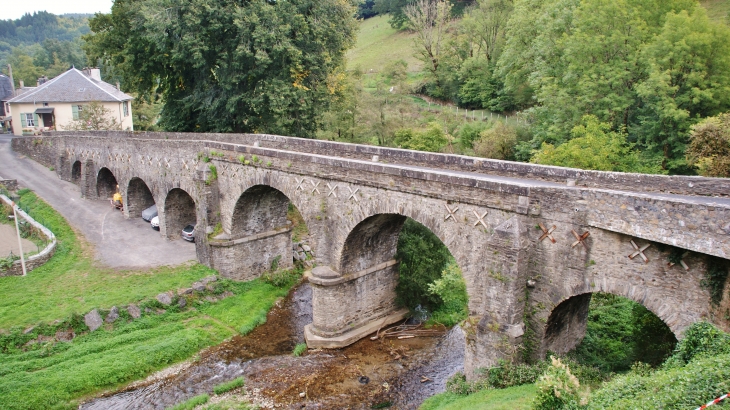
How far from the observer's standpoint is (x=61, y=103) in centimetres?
5209

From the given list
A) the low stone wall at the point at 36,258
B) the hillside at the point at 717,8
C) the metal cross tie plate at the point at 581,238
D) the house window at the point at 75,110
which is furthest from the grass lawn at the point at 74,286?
the hillside at the point at 717,8

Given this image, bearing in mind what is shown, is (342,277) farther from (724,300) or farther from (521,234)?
(724,300)

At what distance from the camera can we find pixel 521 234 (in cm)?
1316

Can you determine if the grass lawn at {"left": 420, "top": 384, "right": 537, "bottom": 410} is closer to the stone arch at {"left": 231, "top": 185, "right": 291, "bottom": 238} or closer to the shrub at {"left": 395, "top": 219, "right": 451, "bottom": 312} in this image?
the shrub at {"left": 395, "top": 219, "right": 451, "bottom": 312}

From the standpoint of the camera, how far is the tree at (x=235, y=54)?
28.8m

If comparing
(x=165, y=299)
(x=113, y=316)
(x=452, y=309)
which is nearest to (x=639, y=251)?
(x=452, y=309)

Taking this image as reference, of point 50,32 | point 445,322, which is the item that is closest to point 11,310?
point 445,322

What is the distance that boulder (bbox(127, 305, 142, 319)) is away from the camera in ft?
69.7

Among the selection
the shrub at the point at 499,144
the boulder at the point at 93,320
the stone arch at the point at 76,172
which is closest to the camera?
the boulder at the point at 93,320

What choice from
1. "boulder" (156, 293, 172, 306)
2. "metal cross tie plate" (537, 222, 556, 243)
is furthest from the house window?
"metal cross tie plate" (537, 222, 556, 243)

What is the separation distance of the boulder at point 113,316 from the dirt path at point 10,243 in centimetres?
789

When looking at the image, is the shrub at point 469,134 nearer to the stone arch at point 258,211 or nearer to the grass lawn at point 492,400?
the stone arch at point 258,211

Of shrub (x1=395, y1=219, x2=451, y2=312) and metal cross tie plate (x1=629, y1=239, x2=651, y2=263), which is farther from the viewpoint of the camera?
shrub (x1=395, y1=219, x2=451, y2=312)

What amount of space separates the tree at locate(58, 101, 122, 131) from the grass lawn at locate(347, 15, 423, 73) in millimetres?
27439
